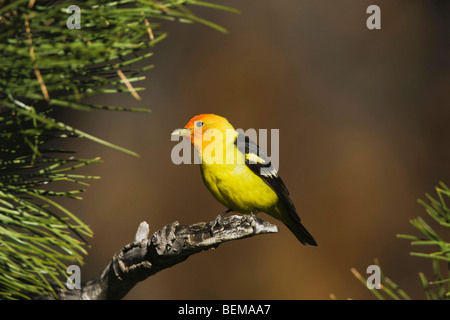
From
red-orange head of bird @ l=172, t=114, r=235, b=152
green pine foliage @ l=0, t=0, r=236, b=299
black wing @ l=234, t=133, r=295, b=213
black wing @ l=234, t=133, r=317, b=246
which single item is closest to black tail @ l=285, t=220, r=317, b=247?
black wing @ l=234, t=133, r=317, b=246

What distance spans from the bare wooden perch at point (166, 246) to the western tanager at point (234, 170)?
1.37 ft

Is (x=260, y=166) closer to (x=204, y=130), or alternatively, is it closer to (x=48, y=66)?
(x=204, y=130)

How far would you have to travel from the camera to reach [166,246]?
1.38 m

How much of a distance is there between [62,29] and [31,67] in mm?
103

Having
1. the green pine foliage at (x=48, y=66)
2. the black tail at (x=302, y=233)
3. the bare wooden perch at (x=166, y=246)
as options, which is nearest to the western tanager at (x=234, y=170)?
the black tail at (x=302, y=233)

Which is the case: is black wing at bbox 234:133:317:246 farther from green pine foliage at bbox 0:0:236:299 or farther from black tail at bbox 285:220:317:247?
green pine foliage at bbox 0:0:236:299

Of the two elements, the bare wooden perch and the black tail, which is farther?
the black tail

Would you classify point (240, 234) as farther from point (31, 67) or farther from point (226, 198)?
point (31, 67)

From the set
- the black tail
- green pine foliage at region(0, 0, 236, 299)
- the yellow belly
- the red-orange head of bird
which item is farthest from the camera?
the black tail

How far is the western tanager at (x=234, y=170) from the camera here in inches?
74.4

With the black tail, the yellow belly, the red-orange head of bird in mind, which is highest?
the red-orange head of bird

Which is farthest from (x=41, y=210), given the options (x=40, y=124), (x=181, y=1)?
(x=181, y=1)

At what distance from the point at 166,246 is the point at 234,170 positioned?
598 millimetres

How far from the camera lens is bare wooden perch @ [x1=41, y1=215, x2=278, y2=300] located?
1361mm
